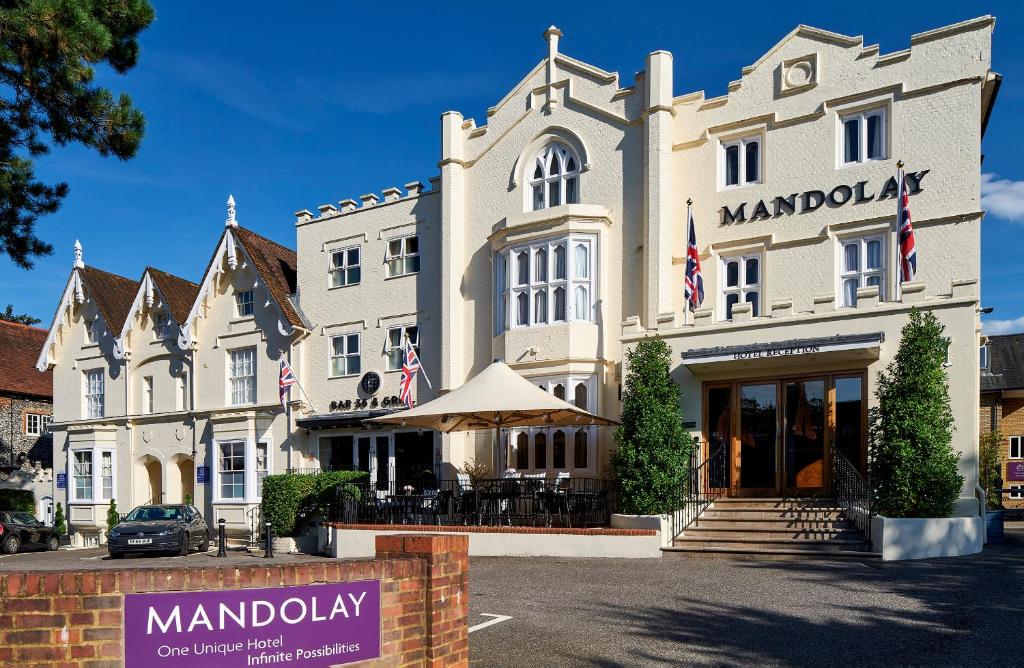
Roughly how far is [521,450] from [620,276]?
4788 millimetres

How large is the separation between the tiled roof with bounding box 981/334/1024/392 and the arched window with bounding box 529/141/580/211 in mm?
25825

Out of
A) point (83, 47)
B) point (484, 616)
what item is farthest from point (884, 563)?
point (83, 47)

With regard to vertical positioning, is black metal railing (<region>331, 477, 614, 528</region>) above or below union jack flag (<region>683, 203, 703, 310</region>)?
below

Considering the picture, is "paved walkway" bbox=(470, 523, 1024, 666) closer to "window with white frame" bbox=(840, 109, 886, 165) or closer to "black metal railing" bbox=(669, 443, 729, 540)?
"black metal railing" bbox=(669, 443, 729, 540)

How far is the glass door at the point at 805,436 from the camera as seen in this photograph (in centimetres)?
1761

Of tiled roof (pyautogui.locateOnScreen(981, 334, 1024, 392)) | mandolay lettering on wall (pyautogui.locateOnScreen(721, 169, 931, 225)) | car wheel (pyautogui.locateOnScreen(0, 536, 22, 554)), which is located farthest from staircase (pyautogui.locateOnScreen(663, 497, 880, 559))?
tiled roof (pyautogui.locateOnScreen(981, 334, 1024, 392))

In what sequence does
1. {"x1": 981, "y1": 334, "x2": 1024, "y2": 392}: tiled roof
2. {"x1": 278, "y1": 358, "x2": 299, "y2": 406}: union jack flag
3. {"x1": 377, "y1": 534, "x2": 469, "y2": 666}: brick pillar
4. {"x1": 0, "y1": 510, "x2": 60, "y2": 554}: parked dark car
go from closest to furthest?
{"x1": 377, "y1": 534, "x2": 469, "y2": 666}: brick pillar → {"x1": 278, "y1": 358, "x2": 299, "y2": 406}: union jack flag → {"x1": 0, "y1": 510, "x2": 60, "y2": 554}: parked dark car → {"x1": 981, "y1": 334, "x2": 1024, "y2": 392}: tiled roof

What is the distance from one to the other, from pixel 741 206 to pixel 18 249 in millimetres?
14084

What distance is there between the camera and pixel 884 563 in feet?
44.9

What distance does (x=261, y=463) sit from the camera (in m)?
26.4

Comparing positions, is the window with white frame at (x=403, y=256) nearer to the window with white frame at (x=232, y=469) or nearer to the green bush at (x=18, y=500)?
the window with white frame at (x=232, y=469)

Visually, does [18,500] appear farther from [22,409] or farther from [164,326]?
[164,326]

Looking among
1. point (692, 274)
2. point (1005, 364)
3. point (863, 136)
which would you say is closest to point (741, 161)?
point (863, 136)

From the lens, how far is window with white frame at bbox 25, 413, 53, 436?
37.7 meters
